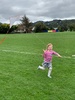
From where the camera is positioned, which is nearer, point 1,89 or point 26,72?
point 1,89

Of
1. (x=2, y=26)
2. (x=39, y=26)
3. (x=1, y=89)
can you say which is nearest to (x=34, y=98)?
(x=1, y=89)

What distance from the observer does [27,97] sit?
22.4 ft

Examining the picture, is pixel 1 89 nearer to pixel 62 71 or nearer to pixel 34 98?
pixel 34 98

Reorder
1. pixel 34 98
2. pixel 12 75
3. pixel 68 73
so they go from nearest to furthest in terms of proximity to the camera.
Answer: pixel 34 98
pixel 12 75
pixel 68 73

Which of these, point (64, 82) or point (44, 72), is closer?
point (64, 82)

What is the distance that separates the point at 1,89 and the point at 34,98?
1.16 metres

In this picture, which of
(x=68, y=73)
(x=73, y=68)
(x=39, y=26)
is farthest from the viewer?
(x=39, y=26)

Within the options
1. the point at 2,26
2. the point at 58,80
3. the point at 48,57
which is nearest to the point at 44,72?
the point at 48,57

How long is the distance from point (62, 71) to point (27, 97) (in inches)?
141

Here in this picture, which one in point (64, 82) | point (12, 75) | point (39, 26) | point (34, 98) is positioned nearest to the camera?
point (34, 98)

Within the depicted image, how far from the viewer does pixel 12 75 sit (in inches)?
360

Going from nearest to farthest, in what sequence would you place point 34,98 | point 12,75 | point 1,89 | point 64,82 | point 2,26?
point 34,98
point 1,89
point 64,82
point 12,75
point 2,26

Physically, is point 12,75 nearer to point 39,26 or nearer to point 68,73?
point 68,73

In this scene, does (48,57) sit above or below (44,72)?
above
